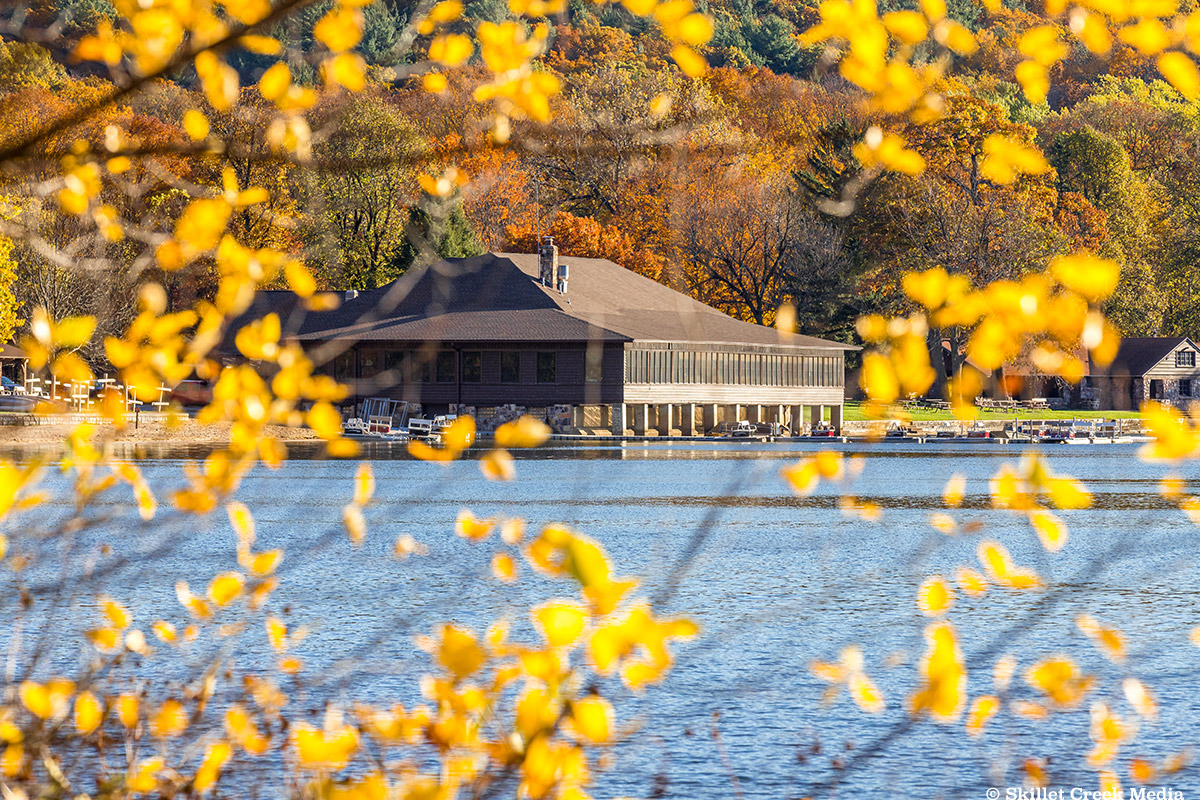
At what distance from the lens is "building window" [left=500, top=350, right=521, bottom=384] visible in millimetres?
66438

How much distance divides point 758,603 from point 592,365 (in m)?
42.3

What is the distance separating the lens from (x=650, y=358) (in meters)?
66.9

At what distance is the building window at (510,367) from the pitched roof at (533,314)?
1277 mm

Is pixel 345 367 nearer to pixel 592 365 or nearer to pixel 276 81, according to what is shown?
pixel 592 365

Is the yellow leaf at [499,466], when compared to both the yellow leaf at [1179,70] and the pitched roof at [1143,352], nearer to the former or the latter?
→ the yellow leaf at [1179,70]

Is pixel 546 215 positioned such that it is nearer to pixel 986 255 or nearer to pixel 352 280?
pixel 352 280

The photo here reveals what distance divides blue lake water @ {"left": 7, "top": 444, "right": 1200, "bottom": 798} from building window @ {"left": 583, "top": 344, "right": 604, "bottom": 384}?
53.4ft

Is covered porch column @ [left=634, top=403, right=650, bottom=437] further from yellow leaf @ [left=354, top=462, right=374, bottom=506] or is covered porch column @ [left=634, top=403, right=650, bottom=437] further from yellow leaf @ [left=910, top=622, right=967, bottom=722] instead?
yellow leaf @ [left=910, top=622, right=967, bottom=722]

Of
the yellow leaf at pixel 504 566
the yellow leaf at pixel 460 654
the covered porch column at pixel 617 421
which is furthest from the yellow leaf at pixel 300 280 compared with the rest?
the covered porch column at pixel 617 421

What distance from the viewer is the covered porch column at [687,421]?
70625 millimetres

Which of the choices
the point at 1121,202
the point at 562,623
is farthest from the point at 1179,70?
the point at 1121,202

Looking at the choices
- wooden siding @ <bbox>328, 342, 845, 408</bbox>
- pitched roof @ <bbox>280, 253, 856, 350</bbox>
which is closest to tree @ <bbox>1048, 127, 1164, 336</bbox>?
pitched roof @ <bbox>280, 253, 856, 350</bbox>

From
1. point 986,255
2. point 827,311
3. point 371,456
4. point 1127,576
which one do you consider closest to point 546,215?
point 827,311

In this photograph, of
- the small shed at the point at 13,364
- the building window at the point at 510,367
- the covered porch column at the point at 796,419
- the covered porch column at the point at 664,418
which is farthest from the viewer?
the small shed at the point at 13,364
